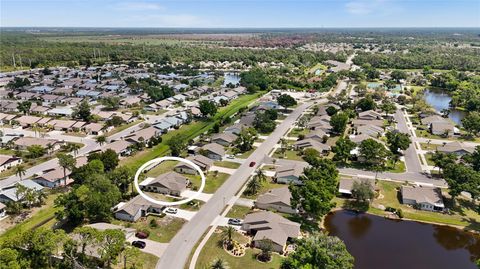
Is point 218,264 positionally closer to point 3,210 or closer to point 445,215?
point 3,210

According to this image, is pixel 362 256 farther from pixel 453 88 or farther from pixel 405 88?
pixel 453 88

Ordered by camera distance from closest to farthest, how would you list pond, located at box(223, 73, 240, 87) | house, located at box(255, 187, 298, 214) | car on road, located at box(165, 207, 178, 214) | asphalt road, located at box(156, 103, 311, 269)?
asphalt road, located at box(156, 103, 311, 269)
car on road, located at box(165, 207, 178, 214)
house, located at box(255, 187, 298, 214)
pond, located at box(223, 73, 240, 87)

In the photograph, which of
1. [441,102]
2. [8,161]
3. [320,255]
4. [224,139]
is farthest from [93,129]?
[441,102]

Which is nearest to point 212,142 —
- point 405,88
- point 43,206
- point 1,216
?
point 43,206

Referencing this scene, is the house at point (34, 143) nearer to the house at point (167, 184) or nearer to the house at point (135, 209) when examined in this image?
the house at point (167, 184)

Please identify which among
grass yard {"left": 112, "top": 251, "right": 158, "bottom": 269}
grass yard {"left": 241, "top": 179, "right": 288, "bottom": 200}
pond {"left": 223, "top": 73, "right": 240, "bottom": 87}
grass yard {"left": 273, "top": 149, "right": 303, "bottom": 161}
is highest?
pond {"left": 223, "top": 73, "right": 240, "bottom": 87}

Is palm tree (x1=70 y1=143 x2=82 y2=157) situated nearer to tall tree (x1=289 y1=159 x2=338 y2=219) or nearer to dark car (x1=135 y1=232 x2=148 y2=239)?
dark car (x1=135 y1=232 x2=148 y2=239)

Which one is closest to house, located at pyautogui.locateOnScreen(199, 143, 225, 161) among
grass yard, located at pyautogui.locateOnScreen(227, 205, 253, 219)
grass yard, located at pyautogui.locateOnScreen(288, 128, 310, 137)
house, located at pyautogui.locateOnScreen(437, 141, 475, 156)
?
grass yard, located at pyautogui.locateOnScreen(227, 205, 253, 219)
